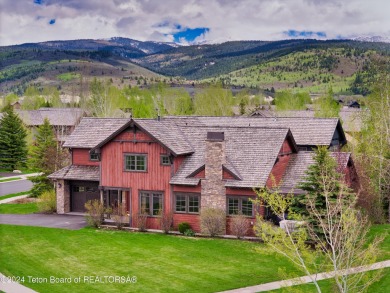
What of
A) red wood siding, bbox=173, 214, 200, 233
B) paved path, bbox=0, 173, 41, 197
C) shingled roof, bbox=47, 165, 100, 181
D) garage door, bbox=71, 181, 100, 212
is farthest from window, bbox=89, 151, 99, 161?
paved path, bbox=0, 173, 41, 197

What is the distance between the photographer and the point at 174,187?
34219 mm

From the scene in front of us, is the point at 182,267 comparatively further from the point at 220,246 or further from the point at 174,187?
the point at 174,187

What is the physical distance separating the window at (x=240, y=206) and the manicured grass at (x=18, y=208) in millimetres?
16640

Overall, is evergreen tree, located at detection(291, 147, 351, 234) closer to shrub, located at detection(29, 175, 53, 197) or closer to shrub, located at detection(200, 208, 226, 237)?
shrub, located at detection(200, 208, 226, 237)

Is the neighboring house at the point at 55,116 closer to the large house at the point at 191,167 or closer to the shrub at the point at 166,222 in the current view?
the large house at the point at 191,167

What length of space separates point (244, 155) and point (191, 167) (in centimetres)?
343

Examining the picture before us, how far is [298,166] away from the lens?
3578 cm

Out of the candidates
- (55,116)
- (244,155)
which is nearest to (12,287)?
(244,155)

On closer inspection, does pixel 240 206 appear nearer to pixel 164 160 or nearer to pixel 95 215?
pixel 164 160

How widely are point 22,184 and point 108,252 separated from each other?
29.8 m

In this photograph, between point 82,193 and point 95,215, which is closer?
point 95,215

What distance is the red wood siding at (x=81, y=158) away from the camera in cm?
4031

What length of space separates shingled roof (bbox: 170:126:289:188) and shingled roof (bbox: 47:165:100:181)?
761cm

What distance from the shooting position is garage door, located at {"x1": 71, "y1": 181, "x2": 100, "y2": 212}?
130 ft
